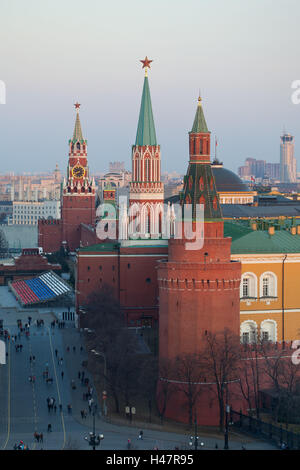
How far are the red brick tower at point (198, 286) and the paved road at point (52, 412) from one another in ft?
13.6

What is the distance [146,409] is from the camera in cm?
4947

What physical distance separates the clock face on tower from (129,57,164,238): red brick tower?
40.8 meters

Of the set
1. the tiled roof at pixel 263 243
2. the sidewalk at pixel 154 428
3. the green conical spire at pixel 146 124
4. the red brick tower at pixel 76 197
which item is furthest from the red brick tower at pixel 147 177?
the red brick tower at pixel 76 197

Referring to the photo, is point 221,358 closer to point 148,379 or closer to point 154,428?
point 148,379

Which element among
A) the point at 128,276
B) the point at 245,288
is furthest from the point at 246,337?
the point at 128,276

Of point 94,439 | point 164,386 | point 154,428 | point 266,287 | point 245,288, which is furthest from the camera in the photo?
point 266,287

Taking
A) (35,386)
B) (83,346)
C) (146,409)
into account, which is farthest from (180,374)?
(83,346)

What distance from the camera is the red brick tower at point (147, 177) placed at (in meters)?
68.9

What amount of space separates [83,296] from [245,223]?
36.5 ft

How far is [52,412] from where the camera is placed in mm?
48219

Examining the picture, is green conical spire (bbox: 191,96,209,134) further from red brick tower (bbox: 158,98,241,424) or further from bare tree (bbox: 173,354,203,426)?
bare tree (bbox: 173,354,203,426)

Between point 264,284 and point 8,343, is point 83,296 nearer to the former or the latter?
point 8,343

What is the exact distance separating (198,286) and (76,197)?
65.3 m

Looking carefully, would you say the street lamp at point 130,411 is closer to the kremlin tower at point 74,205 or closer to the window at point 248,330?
the window at point 248,330
